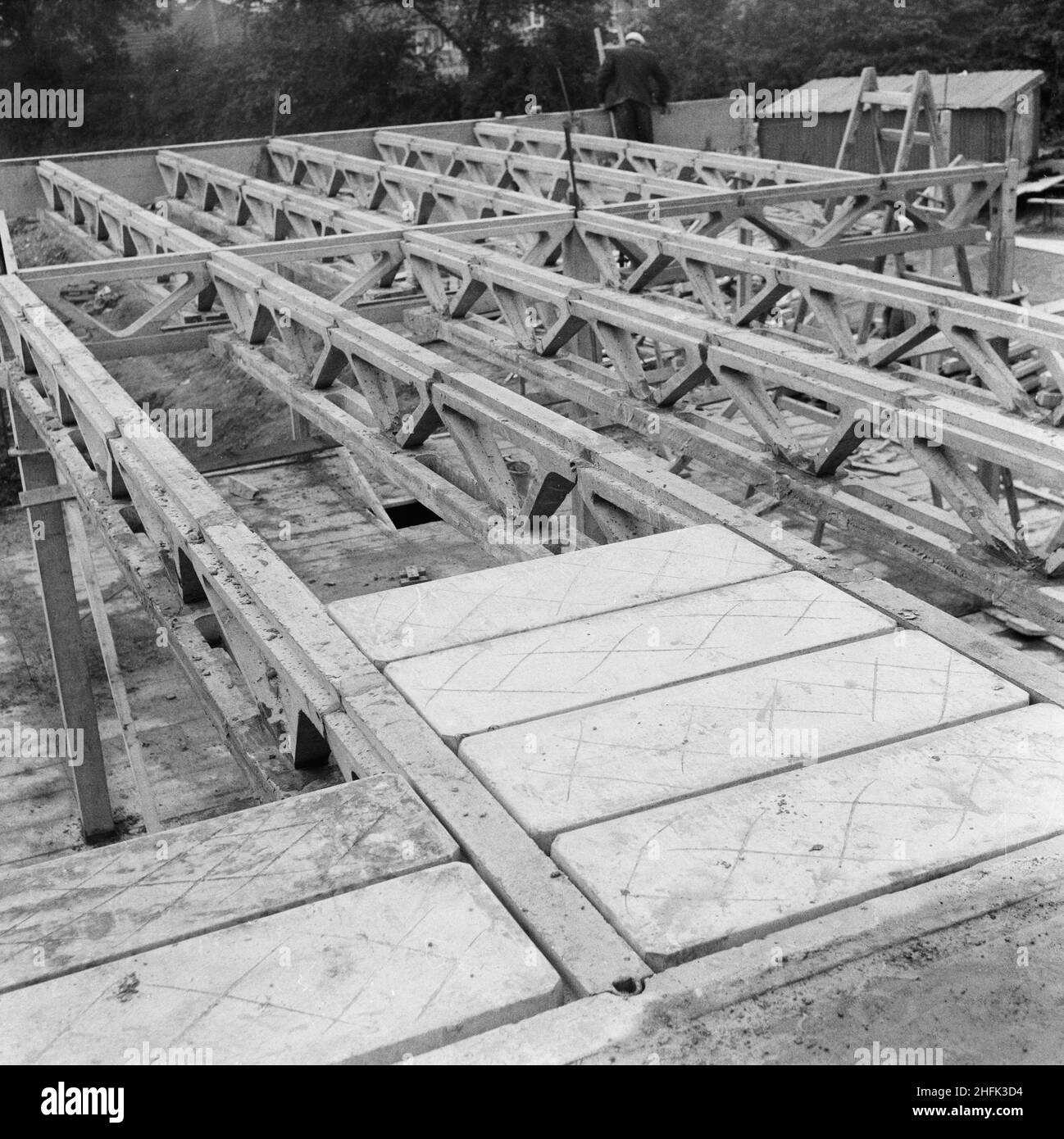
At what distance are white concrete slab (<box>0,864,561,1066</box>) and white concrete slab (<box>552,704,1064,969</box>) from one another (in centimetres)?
26

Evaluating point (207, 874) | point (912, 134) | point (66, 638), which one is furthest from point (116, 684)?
point (207, 874)

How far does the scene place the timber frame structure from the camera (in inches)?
145

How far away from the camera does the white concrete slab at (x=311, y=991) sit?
2.29 metres

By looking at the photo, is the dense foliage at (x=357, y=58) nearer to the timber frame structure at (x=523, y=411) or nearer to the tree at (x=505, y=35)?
the tree at (x=505, y=35)

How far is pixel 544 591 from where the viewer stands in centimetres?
394

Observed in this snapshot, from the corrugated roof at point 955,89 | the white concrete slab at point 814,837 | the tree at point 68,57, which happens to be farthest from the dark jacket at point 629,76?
the tree at point 68,57

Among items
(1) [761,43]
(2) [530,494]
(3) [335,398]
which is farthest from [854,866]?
(1) [761,43]

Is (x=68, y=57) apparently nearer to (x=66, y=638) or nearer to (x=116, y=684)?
(x=116, y=684)

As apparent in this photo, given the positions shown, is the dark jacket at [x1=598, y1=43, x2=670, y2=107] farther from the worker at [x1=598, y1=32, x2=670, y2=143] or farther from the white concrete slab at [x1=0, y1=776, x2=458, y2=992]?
the white concrete slab at [x1=0, y1=776, x2=458, y2=992]

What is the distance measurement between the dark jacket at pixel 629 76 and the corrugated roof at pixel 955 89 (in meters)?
2.15

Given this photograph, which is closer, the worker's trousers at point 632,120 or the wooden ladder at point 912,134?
the wooden ladder at point 912,134

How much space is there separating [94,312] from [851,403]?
14.6 m

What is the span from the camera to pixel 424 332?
8820 mm

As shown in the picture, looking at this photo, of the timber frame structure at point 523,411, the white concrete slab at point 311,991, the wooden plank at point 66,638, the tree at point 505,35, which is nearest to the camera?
the white concrete slab at point 311,991
